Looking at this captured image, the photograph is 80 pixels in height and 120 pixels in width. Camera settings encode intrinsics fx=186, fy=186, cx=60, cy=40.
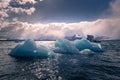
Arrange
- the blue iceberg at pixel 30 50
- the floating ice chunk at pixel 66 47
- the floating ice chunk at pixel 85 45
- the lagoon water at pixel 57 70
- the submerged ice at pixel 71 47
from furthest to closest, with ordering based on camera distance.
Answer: the floating ice chunk at pixel 85 45
the submerged ice at pixel 71 47
the floating ice chunk at pixel 66 47
the blue iceberg at pixel 30 50
the lagoon water at pixel 57 70

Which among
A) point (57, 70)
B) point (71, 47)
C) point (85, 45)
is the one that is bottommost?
point (57, 70)

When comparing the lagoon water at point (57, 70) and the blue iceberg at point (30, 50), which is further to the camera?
the blue iceberg at point (30, 50)

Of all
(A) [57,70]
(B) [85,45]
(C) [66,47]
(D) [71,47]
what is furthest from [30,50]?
(B) [85,45]

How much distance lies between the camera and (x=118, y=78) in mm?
22172

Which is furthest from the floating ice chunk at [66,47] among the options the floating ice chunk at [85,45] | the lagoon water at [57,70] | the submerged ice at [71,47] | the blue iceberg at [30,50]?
the lagoon water at [57,70]

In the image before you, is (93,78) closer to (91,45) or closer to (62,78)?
(62,78)

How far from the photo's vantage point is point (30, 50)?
129 ft

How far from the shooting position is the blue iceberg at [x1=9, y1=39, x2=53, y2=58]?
39.4 meters

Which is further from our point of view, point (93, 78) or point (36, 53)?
point (36, 53)

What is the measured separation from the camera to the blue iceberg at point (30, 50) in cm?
3944

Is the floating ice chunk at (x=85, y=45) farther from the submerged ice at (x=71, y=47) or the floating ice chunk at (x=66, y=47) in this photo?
the floating ice chunk at (x=66, y=47)

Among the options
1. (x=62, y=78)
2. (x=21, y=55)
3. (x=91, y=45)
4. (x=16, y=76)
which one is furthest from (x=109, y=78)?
(x=91, y=45)

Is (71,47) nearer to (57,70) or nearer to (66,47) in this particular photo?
(66,47)

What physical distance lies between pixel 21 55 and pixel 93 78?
22264mm
